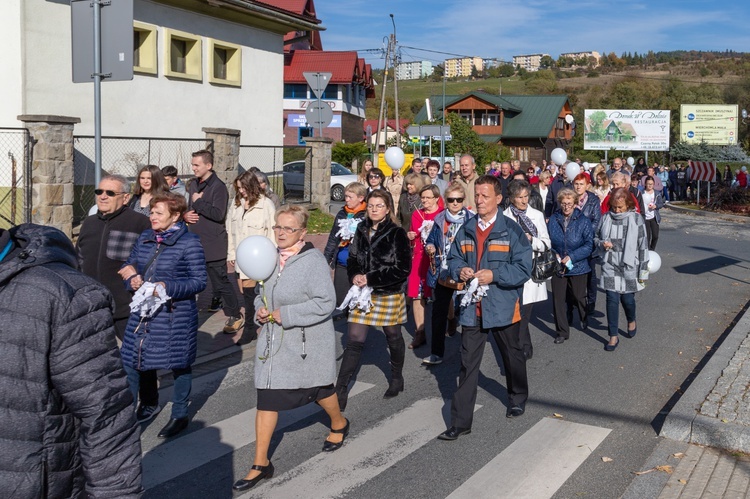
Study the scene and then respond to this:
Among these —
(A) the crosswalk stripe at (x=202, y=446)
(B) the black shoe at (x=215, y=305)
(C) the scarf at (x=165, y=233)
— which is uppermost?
(C) the scarf at (x=165, y=233)

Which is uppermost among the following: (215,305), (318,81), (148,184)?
(318,81)

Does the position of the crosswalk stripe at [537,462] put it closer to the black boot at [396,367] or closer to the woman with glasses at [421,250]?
the black boot at [396,367]

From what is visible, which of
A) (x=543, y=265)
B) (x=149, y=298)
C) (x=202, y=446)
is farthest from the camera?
(x=543, y=265)

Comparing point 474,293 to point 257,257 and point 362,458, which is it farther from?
point 257,257

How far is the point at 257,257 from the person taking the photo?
4930 mm

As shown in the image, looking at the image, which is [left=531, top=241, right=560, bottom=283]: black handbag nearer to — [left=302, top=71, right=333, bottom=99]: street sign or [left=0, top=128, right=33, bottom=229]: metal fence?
[left=0, top=128, right=33, bottom=229]: metal fence

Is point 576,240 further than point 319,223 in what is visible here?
No

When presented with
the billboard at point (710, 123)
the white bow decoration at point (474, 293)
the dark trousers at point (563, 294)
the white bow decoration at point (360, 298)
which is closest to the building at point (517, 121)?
the billboard at point (710, 123)

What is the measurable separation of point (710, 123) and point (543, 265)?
66226mm

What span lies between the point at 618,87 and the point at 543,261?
4184 inches

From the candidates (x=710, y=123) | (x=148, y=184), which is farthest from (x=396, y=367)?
(x=710, y=123)

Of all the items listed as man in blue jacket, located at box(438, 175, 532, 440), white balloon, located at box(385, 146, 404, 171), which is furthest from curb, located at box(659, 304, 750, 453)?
white balloon, located at box(385, 146, 404, 171)

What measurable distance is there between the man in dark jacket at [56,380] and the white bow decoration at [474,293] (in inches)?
148

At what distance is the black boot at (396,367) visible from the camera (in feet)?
22.8
